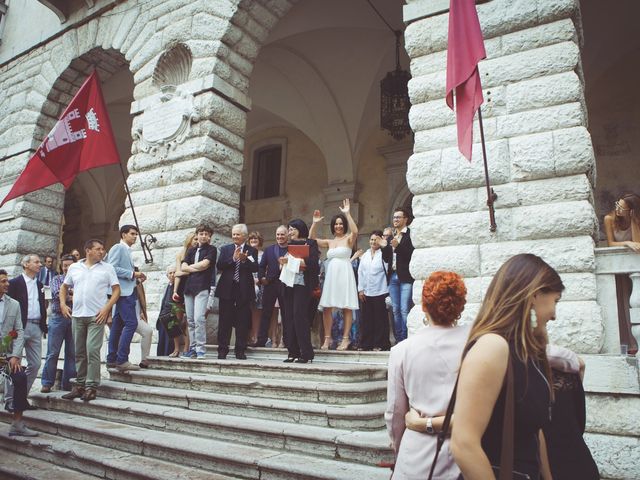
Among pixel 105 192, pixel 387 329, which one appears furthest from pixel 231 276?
pixel 105 192

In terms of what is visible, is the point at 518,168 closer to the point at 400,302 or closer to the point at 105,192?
the point at 400,302

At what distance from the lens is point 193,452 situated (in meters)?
4.02

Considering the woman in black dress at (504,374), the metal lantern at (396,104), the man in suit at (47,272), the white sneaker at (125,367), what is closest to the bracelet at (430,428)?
the woman in black dress at (504,374)

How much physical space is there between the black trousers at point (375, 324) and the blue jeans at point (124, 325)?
294 cm

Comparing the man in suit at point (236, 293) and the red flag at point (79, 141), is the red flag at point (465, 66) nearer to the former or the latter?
the man in suit at point (236, 293)

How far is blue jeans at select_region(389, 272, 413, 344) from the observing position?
6582 millimetres

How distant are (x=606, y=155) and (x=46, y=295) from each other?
10.5 metres

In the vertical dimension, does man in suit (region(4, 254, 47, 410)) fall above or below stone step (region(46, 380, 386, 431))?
above

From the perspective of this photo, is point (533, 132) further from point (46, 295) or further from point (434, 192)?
point (46, 295)

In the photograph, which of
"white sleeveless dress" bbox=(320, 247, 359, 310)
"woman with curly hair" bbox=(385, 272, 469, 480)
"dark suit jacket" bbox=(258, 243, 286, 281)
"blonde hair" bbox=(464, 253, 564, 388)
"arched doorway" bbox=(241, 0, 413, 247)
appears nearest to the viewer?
"blonde hair" bbox=(464, 253, 564, 388)

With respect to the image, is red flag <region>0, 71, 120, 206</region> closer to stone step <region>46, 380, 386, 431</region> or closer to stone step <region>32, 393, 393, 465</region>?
stone step <region>46, 380, 386, 431</region>

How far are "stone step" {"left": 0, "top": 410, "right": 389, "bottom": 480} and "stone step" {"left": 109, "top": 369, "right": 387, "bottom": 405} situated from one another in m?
0.67

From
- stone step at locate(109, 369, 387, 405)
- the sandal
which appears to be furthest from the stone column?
the sandal

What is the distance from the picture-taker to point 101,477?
415cm
